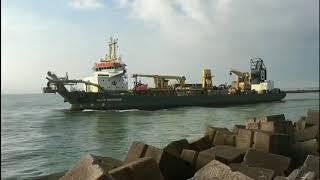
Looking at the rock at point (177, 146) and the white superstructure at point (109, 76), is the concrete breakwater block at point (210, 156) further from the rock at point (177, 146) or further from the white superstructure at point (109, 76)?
the white superstructure at point (109, 76)

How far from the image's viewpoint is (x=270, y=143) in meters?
8.27

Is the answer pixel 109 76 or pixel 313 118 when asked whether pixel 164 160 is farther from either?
pixel 109 76

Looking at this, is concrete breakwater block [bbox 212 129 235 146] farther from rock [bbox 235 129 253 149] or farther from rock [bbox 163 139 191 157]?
rock [bbox 163 139 191 157]

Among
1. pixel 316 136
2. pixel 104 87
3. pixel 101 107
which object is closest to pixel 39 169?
pixel 316 136

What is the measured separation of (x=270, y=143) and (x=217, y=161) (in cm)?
293

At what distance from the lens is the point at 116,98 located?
41906 mm

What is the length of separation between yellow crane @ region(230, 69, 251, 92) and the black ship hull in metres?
2.90

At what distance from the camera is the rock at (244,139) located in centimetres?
864

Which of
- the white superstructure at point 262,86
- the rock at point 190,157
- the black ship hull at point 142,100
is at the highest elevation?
the white superstructure at point 262,86

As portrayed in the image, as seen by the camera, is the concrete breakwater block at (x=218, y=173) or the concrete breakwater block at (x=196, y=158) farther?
the concrete breakwater block at (x=196, y=158)

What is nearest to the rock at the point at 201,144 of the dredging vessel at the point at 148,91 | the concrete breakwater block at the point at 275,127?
the concrete breakwater block at the point at 275,127

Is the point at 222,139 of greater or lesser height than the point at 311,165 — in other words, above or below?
above

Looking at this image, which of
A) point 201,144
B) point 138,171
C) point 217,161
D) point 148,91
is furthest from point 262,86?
point 138,171

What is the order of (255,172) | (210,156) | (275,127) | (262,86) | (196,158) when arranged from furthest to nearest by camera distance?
(262,86) → (275,127) → (196,158) → (210,156) → (255,172)
